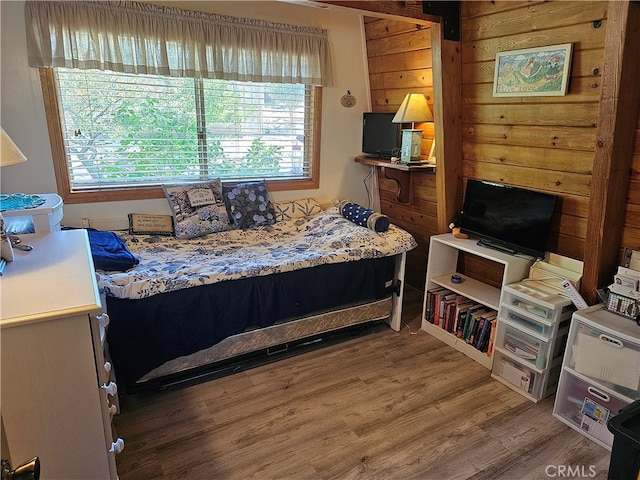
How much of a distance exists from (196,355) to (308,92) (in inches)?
89.9

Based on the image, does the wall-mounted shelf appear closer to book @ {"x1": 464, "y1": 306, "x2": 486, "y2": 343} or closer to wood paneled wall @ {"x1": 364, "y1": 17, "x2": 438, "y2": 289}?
wood paneled wall @ {"x1": 364, "y1": 17, "x2": 438, "y2": 289}

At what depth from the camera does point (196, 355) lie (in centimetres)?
238

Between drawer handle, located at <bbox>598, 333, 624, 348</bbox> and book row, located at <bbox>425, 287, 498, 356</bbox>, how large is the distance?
2.19 ft

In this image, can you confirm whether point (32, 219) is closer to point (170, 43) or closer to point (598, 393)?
point (170, 43)

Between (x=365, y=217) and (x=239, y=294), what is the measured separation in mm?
1155

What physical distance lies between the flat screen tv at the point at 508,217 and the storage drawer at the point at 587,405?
0.71 metres

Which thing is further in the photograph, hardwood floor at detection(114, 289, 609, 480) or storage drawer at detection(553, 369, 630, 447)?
storage drawer at detection(553, 369, 630, 447)

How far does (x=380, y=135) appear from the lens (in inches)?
140

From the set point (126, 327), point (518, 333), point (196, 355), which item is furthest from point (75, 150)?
point (518, 333)

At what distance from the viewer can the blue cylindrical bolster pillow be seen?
3002 millimetres

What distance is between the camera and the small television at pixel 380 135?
340 cm

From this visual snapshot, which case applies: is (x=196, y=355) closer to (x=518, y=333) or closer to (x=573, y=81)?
(x=518, y=333)

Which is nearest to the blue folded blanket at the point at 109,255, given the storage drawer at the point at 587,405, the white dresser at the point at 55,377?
the white dresser at the point at 55,377

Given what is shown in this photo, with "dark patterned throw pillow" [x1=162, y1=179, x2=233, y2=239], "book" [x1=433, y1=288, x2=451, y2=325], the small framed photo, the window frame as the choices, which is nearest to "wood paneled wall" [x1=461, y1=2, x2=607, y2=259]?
"book" [x1=433, y1=288, x2=451, y2=325]
